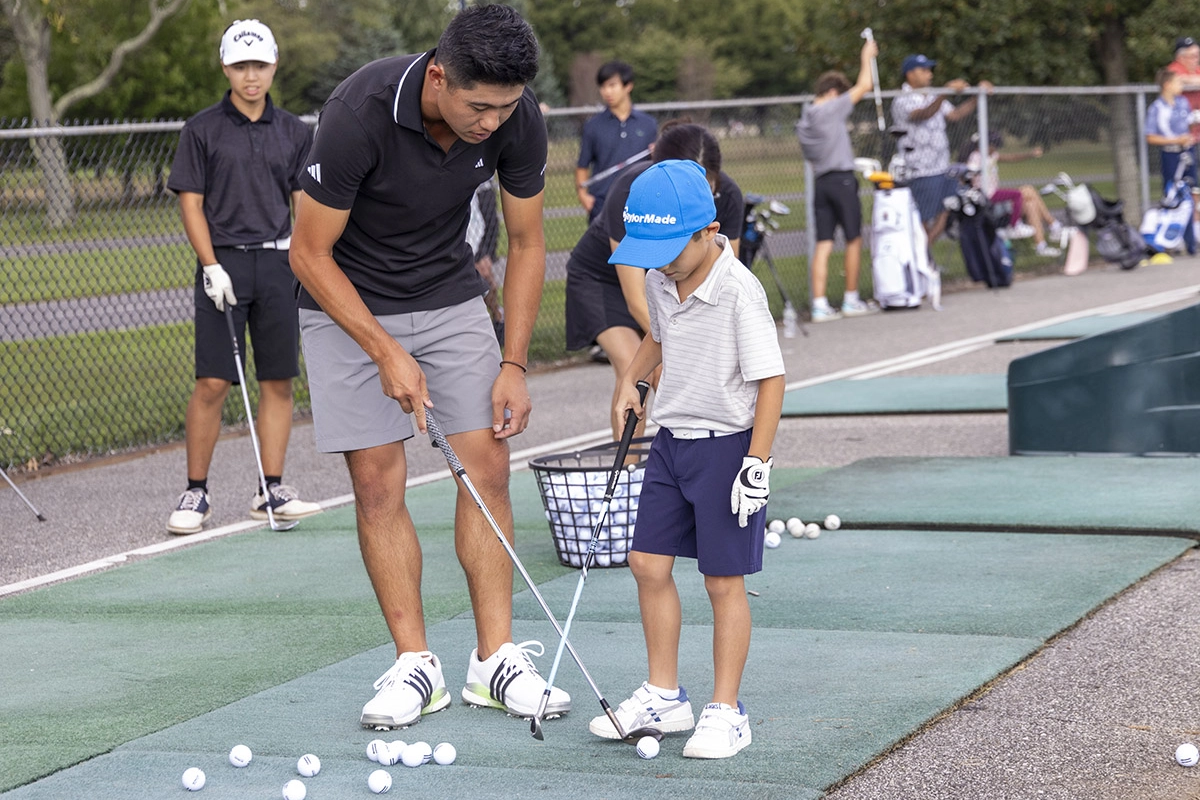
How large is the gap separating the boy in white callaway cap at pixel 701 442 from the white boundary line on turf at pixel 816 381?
332cm

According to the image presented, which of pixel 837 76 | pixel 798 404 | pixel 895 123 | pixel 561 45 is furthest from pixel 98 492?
pixel 561 45

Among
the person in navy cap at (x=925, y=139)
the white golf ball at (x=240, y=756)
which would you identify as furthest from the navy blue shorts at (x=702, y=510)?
the person in navy cap at (x=925, y=139)

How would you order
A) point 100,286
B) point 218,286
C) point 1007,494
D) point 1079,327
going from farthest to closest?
1. point 1079,327
2. point 100,286
3. point 218,286
4. point 1007,494

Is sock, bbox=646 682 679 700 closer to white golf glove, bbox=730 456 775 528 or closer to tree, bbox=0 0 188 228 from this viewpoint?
white golf glove, bbox=730 456 775 528

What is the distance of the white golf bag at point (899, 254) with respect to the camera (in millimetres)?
14227

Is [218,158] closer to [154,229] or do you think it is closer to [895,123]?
[154,229]

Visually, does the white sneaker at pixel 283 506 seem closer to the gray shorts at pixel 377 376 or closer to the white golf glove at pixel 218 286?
the white golf glove at pixel 218 286

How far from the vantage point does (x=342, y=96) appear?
4.04 meters

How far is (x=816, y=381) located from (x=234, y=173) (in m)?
5.08

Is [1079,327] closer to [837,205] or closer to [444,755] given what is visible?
[837,205]

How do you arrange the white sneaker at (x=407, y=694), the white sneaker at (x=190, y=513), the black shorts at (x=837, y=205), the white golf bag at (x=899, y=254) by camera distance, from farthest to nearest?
the white golf bag at (x=899, y=254), the black shorts at (x=837, y=205), the white sneaker at (x=190, y=513), the white sneaker at (x=407, y=694)

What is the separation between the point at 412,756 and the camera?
12.6ft

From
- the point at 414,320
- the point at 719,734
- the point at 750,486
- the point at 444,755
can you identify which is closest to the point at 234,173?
the point at 414,320

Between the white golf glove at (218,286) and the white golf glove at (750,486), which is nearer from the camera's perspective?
the white golf glove at (750,486)
